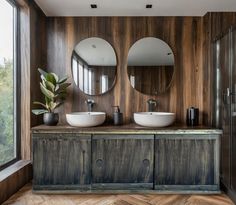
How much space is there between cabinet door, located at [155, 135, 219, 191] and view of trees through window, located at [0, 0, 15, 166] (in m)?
1.76

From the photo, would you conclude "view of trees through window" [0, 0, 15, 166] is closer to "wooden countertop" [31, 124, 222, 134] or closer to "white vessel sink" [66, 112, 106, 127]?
"wooden countertop" [31, 124, 222, 134]

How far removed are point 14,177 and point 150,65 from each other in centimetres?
223

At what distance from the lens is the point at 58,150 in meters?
2.48

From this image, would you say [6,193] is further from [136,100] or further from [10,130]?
[136,100]

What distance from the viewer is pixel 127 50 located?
3.08 meters

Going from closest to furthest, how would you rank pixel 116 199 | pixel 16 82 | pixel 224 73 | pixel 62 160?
1. pixel 116 199
2. pixel 62 160
3. pixel 224 73
4. pixel 16 82

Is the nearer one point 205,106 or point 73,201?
point 73,201

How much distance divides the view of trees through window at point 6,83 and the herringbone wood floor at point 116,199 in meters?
0.50

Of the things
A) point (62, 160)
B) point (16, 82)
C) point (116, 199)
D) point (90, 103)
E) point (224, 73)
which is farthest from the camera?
point (90, 103)

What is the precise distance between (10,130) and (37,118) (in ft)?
1.40

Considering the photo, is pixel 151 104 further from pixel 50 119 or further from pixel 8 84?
pixel 8 84

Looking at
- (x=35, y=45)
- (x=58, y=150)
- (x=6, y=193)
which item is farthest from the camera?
(x=35, y=45)

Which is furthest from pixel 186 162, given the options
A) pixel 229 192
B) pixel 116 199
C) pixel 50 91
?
pixel 50 91

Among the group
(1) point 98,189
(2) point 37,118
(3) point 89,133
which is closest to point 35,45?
(2) point 37,118
